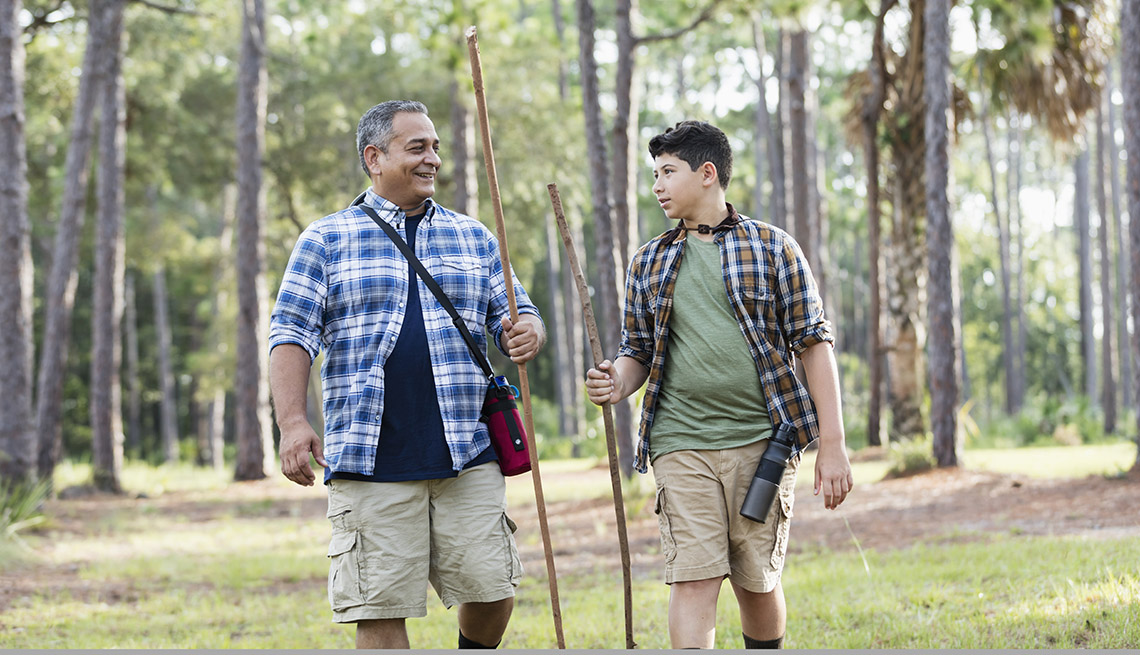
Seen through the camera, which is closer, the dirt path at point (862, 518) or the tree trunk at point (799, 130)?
the dirt path at point (862, 518)

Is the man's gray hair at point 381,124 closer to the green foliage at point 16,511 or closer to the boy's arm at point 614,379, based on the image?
the boy's arm at point 614,379

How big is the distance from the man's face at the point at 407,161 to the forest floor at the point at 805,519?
3.32m

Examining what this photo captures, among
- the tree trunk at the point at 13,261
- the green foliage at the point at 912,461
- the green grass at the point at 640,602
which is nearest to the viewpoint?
the green grass at the point at 640,602

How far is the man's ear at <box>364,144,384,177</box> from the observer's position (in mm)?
3611

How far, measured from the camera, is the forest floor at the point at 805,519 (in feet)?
26.2

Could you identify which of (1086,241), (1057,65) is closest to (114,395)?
(1057,65)

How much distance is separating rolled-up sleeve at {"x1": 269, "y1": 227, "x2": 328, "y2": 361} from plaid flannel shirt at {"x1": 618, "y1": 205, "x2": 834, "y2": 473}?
1078 mm

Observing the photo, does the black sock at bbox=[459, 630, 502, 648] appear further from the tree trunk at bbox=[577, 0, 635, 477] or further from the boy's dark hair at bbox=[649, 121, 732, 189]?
the tree trunk at bbox=[577, 0, 635, 477]

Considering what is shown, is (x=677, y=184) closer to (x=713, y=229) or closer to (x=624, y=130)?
(x=713, y=229)

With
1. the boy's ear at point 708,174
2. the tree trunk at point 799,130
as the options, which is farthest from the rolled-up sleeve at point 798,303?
the tree trunk at point 799,130

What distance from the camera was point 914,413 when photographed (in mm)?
15797

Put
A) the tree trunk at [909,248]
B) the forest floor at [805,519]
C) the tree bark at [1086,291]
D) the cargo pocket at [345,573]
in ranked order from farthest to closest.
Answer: the tree bark at [1086,291], the tree trunk at [909,248], the forest floor at [805,519], the cargo pocket at [345,573]

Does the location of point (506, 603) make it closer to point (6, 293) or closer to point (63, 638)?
point (63, 638)

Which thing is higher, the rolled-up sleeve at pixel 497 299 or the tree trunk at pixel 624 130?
the tree trunk at pixel 624 130
